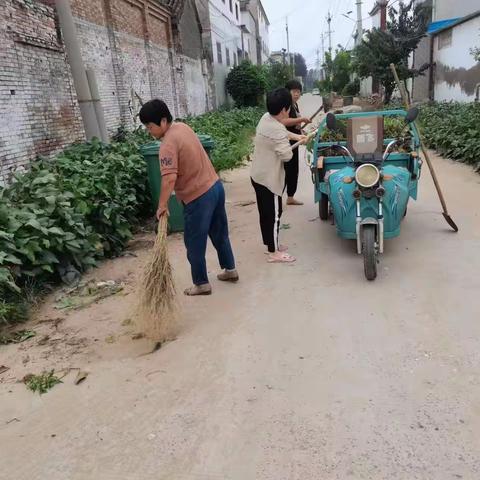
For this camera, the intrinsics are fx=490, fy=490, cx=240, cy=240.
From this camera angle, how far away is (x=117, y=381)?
123 inches

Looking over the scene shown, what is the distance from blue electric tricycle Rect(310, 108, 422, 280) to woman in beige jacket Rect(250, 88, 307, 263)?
1.84ft

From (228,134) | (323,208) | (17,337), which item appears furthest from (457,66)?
(17,337)

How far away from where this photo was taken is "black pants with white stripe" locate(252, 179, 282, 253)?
4.80 meters

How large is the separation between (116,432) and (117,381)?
1.70 ft

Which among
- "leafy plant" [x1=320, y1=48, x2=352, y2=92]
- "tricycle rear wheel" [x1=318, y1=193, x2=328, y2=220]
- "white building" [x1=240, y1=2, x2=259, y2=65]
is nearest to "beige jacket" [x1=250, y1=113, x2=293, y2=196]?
"tricycle rear wheel" [x1=318, y1=193, x2=328, y2=220]

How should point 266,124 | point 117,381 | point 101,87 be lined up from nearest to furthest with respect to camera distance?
→ point 117,381 → point 266,124 → point 101,87

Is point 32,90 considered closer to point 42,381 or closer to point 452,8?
point 42,381

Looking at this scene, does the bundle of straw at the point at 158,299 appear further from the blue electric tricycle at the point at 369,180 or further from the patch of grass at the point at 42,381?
the blue electric tricycle at the point at 369,180

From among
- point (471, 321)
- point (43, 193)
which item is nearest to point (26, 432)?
point (43, 193)

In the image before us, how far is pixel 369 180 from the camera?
4.40 m

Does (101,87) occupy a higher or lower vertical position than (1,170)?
higher

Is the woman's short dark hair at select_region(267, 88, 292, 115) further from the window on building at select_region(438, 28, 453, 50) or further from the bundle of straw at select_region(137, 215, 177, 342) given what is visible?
the window on building at select_region(438, 28, 453, 50)

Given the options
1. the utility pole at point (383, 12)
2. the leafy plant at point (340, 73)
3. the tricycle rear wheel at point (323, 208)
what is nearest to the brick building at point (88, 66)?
the tricycle rear wheel at point (323, 208)

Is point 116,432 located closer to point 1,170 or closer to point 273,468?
point 273,468
